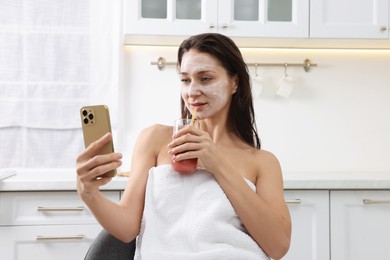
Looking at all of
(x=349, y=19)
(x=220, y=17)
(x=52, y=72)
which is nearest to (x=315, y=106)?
(x=349, y=19)

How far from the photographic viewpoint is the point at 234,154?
159cm

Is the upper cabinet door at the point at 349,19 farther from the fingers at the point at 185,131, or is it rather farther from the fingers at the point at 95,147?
the fingers at the point at 95,147

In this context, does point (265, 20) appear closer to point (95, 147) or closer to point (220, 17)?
point (220, 17)

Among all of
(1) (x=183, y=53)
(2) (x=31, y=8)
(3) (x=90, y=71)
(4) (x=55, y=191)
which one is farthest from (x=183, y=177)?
(2) (x=31, y=8)

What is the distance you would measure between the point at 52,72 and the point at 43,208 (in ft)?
2.91

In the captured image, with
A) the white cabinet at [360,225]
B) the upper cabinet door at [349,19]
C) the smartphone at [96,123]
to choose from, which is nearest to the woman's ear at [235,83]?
the smartphone at [96,123]

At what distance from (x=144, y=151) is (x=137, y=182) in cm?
11

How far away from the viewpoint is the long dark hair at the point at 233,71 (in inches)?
60.8

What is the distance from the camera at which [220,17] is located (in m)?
2.64

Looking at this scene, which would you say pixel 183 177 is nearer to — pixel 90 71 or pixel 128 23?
pixel 128 23

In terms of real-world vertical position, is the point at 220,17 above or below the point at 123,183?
above

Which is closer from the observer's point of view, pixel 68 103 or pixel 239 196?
pixel 239 196

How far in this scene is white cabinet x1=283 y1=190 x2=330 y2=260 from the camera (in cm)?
234

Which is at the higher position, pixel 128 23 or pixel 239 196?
pixel 128 23
